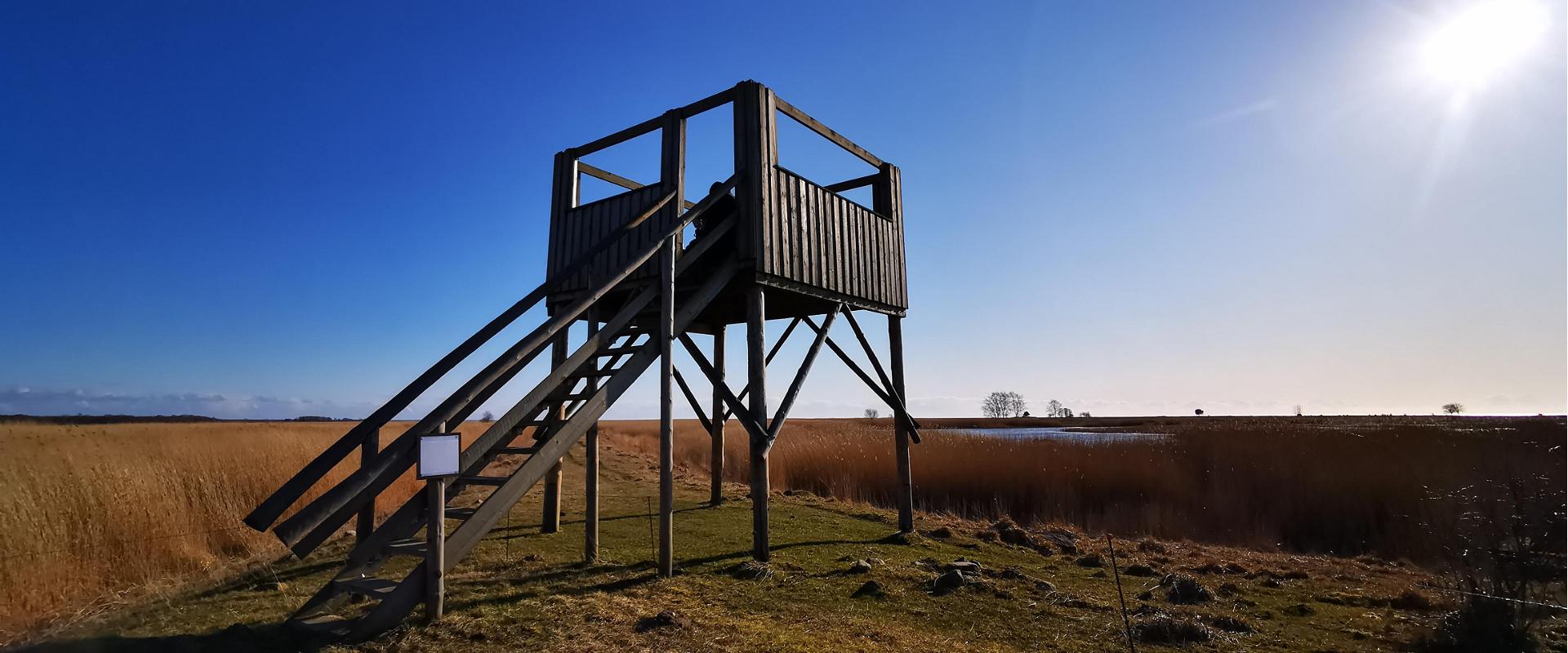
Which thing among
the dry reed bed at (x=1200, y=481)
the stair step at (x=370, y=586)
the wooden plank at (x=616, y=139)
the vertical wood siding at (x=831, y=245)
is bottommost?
the dry reed bed at (x=1200, y=481)

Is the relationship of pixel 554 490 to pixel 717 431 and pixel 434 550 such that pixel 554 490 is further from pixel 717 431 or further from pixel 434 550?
pixel 434 550

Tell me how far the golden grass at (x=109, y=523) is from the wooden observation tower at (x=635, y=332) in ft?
3.58

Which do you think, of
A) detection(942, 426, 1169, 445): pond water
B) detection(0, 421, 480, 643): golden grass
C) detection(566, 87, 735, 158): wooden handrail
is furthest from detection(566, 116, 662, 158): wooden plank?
detection(942, 426, 1169, 445): pond water

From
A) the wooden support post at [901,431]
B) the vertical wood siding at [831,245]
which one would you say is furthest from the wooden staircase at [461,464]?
the wooden support post at [901,431]

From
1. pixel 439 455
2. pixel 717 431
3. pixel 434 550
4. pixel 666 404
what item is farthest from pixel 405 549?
pixel 717 431

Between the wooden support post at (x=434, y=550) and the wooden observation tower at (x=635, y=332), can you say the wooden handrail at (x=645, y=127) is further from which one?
the wooden support post at (x=434, y=550)

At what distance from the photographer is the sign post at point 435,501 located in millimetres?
5590

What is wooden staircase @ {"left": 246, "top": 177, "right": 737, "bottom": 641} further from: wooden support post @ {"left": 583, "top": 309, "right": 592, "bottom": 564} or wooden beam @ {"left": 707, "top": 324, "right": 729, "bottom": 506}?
wooden beam @ {"left": 707, "top": 324, "right": 729, "bottom": 506}

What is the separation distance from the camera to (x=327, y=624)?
5637 millimetres

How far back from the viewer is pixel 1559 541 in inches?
211

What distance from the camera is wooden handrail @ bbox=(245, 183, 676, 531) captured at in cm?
545

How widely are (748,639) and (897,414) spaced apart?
6.55 metres

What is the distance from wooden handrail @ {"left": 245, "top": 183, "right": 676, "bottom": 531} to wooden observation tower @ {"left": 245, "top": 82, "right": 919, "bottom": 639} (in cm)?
2

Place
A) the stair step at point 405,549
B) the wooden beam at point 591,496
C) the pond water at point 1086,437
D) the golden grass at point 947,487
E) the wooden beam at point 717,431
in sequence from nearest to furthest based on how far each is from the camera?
the stair step at point 405,549 < the golden grass at point 947,487 < the wooden beam at point 591,496 < the wooden beam at point 717,431 < the pond water at point 1086,437
